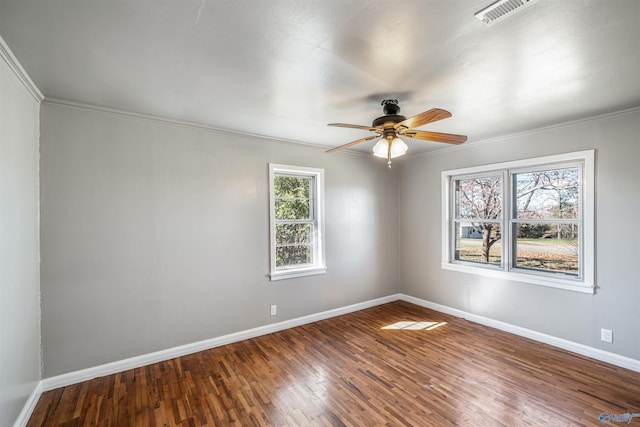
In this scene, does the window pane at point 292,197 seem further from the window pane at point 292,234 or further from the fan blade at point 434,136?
the fan blade at point 434,136

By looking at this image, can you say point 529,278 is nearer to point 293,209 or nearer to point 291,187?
point 293,209

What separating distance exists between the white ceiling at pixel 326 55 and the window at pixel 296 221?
1.26 meters

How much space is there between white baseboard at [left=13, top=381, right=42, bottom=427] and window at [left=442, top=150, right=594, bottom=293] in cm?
482

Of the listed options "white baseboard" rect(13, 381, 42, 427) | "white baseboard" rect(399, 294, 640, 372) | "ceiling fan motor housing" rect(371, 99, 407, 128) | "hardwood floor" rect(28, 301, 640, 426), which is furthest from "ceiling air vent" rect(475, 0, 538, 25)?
"white baseboard" rect(13, 381, 42, 427)

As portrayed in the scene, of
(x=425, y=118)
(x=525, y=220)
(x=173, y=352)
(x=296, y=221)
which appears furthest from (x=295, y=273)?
(x=525, y=220)

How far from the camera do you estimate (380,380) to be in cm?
269

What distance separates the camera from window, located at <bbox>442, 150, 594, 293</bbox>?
326 centimetres

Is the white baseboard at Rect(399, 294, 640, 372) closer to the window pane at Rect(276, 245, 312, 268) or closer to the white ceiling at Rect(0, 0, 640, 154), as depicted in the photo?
the window pane at Rect(276, 245, 312, 268)

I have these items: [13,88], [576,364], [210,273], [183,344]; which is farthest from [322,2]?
[576,364]

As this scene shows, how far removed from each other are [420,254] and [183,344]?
3.69 metres

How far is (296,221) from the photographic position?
416 cm

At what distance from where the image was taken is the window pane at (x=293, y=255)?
4031 millimetres

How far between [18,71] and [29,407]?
2504mm

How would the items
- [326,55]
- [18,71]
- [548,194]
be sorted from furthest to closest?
[548,194] < [18,71] < [326,55]
